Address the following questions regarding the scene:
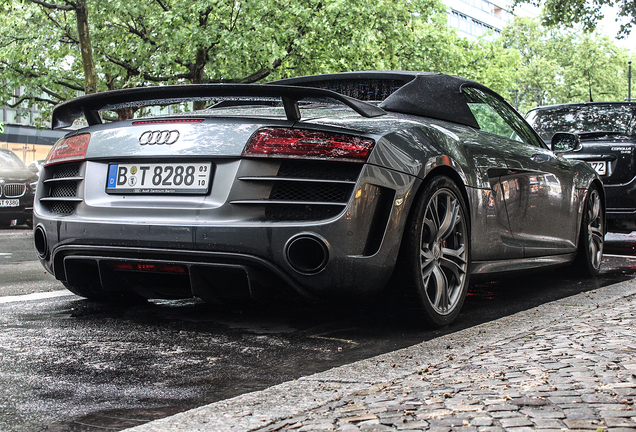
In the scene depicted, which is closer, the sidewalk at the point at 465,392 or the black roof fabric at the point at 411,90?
the sidewalk at the point at 465,392

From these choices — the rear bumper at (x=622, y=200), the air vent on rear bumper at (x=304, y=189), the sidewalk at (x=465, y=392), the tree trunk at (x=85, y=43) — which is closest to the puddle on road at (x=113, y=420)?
the sidewalk at (x=465, y=392)

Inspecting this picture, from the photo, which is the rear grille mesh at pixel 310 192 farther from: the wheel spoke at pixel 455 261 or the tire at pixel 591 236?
the tire at pixel 591 236

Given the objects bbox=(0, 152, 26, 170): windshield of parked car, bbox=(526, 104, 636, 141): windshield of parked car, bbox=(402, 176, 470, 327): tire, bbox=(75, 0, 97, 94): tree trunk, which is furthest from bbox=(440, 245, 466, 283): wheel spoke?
bbox=(75, 0, 97, 94): tree trunk

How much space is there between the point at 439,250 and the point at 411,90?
1.02 meters

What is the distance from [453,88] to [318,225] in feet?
6.05

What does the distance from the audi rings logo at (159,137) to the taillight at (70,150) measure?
403mm

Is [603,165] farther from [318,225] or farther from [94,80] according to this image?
[94,80]

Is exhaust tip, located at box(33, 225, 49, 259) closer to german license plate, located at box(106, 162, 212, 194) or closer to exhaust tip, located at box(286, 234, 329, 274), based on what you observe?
german license plate, located at box(106, 162, 212, 194)

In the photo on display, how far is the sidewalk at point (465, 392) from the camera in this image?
2.30m

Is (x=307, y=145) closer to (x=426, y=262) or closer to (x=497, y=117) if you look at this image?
(x=426, y=262)

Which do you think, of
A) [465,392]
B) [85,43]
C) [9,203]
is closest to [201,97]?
[465,392]

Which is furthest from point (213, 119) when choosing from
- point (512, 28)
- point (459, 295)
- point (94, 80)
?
point (512, 28)

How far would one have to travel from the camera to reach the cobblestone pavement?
2.28 meters

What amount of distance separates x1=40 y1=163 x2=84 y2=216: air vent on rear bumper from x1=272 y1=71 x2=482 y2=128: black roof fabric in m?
1.72
